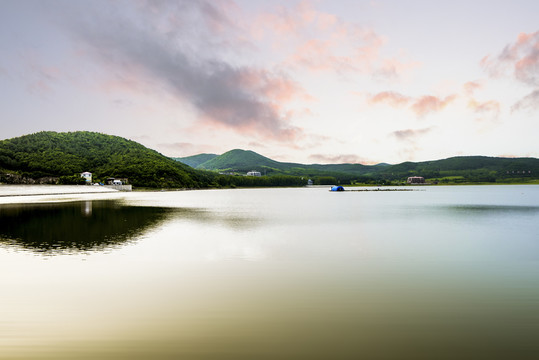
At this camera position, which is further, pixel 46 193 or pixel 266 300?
pixel 46 193

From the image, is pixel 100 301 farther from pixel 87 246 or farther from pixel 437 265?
pixel 437 265

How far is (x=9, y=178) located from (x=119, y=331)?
20599 cm

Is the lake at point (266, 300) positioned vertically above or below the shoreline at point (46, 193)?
below

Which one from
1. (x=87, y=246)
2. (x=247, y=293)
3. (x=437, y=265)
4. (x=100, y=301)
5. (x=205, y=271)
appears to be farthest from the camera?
(x=87, y=246)

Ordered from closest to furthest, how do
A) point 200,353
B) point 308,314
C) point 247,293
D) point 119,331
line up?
point 200,353
point 119,331
point 308,314
point 247,293

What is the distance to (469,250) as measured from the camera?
23.2 m

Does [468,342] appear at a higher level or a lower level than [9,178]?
lower

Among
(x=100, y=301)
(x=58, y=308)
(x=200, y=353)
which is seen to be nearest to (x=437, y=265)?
(x=200, y=353)

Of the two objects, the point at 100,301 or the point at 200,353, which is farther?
the point at 100,301

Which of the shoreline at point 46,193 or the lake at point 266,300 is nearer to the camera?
the lake at point 266,300

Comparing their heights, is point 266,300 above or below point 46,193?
below

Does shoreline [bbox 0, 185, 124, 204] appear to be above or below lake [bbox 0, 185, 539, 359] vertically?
above

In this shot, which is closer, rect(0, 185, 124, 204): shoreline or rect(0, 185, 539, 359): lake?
rect(0, 185, 539, 359): lake

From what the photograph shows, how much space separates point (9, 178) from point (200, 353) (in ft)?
684
